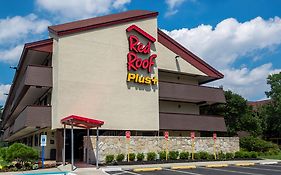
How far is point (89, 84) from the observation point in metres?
26.0

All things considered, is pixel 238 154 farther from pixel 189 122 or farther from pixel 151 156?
pixel 151 156

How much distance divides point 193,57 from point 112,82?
9.90m

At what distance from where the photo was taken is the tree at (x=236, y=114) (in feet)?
129

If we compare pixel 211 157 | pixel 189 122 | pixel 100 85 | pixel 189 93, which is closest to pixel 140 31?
pixel 100 85

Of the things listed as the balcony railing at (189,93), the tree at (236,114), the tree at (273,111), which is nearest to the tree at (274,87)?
the tree at (273,111)

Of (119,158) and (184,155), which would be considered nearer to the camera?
(119,158)

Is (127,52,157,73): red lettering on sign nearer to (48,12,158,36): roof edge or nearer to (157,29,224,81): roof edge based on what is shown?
(48,12,158,36): roof edge

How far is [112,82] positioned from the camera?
88.9 ft

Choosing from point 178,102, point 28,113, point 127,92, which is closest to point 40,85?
point 28,113

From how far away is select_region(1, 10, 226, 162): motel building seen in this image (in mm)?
25047

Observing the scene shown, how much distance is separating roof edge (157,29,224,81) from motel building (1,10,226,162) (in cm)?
9

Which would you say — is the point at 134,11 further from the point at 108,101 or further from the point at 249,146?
the point at 249,146

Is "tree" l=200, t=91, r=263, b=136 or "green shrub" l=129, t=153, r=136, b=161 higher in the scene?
"tree" l=200, t=91, r=263, b=136

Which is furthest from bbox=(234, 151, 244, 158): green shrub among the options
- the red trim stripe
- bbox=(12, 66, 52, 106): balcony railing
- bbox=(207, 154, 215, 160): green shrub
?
bbox=(12, 66, 52, 106): balcony railing
